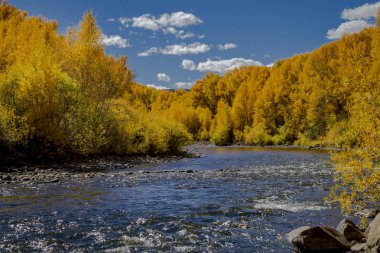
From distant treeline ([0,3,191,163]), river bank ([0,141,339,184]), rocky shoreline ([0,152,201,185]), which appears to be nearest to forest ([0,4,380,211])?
distant treeline ([0,3,191,163])

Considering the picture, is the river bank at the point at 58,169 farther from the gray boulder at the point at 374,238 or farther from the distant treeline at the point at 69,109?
the gray boulder at the point at 374,238

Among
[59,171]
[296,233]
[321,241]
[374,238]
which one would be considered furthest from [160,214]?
[59,171]

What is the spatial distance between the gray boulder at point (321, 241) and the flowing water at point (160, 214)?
22.3 inches

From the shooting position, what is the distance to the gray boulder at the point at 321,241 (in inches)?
437

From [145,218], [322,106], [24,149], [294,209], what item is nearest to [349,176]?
[294,209]

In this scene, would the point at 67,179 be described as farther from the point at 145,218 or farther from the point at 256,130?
the point at 256,130

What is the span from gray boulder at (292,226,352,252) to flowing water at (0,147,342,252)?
0.57 meters

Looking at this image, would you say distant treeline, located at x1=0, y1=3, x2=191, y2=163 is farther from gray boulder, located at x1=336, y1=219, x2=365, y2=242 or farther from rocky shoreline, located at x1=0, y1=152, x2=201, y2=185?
gray boulder, located at x1=336, y1=219, x2=365, y2=242

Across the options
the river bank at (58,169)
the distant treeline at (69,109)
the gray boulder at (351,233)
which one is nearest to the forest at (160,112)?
the distant treeline at (69,109)

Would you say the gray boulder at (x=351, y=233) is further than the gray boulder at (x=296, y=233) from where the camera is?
Yes

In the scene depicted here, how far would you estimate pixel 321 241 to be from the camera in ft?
36.7

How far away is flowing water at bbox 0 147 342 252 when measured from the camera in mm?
12141

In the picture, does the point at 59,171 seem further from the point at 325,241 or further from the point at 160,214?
the point at 325,241

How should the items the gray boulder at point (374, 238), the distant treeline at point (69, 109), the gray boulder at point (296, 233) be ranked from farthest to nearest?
the distant treeline at point (69, 109) < the gray boulder at point (296, 233) < the gray boulder at point (374, 238)
